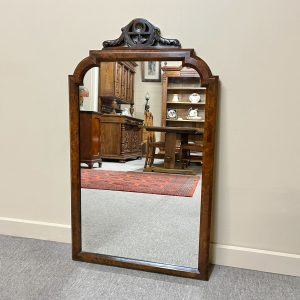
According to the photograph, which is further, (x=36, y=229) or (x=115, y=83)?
(x=36, y=229)

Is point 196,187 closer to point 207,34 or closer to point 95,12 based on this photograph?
point 207,34

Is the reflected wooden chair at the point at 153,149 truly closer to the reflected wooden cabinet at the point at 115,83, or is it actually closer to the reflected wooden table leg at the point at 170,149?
the reflected wooden table leg at the point at 170,149

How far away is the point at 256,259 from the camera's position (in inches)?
54.6

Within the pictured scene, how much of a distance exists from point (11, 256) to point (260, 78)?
146 centimetres

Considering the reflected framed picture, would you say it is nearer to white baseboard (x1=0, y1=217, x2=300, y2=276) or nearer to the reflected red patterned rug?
the reflected red patterned rug

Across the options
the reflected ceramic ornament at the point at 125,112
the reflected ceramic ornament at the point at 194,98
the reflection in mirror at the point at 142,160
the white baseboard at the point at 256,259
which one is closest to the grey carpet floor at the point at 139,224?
the reflection in mirror at the point at 142,160

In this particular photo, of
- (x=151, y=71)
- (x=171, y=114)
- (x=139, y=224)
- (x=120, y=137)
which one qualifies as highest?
(x=151, y=71)

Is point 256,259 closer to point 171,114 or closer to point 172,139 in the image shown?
point 172,139

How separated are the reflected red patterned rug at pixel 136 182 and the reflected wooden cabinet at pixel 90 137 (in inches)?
2.6

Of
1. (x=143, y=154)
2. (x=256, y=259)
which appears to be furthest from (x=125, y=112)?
Answer: (x=256, y=259)

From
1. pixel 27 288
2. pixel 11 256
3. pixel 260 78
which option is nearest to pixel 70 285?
pixel 27 288

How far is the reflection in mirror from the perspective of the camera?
144 centimetres

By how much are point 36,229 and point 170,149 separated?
903 millimetres

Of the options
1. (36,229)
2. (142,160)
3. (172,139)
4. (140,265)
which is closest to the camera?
(140,265)
